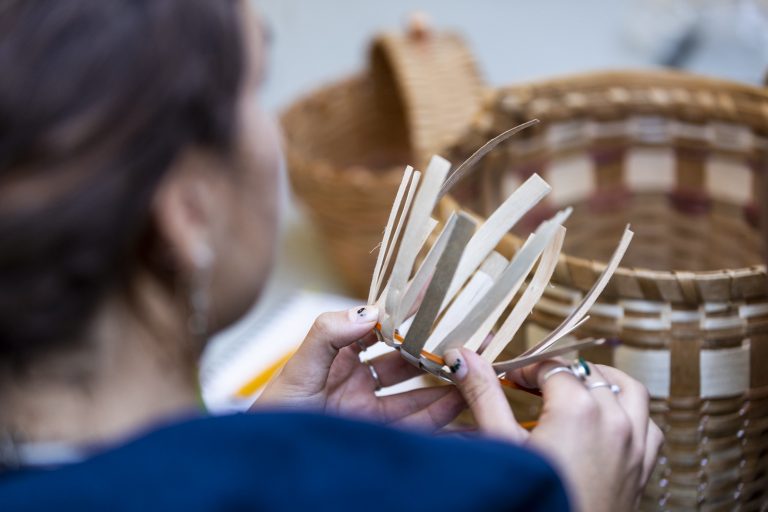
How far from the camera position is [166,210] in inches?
14.0

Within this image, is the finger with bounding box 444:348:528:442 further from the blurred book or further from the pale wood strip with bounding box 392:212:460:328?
the blurred book

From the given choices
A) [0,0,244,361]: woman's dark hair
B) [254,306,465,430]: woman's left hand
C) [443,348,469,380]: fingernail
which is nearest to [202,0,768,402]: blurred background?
[254,306,465,430]: woman's left hand

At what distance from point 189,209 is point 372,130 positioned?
97cm

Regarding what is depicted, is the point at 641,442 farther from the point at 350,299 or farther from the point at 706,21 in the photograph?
the point at 706,21

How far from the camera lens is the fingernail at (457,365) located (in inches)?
18.3

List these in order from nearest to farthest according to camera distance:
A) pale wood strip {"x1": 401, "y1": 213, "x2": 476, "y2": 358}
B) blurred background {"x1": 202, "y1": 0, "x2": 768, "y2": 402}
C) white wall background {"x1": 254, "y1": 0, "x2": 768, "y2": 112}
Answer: pale wood strip {"x1": 401, "y1": 213, "x2": 476, "y2": 358} → blurred background {"x1": 202, "y1": 0, "x2": 768, "y2": 402} → white wall background {"x1": 254, "y1": 0, "x2": 768, "y2": 112}

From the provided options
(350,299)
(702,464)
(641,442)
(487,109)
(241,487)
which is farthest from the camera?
(350,299)

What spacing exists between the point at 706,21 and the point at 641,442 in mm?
1262

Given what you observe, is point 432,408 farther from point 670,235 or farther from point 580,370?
point 670,235

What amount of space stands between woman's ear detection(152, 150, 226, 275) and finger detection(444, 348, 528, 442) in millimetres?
155

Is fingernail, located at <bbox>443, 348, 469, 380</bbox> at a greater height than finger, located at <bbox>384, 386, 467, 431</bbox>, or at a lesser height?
greater

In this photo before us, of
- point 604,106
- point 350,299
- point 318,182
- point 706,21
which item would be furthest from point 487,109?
point 706,21

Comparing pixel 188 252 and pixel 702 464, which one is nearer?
pixel 188 252

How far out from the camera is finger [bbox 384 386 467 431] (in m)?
0.54
